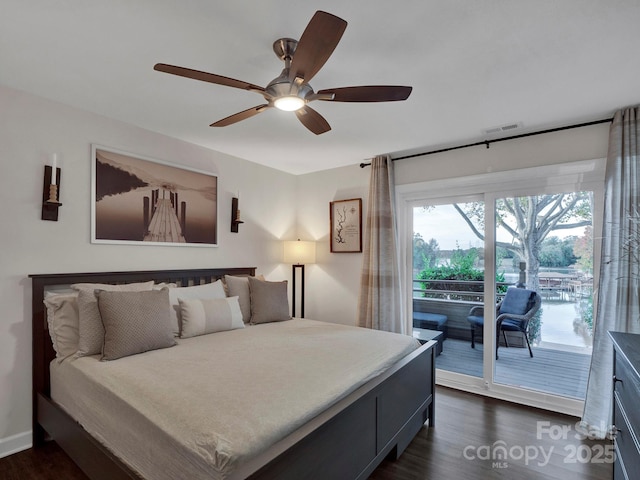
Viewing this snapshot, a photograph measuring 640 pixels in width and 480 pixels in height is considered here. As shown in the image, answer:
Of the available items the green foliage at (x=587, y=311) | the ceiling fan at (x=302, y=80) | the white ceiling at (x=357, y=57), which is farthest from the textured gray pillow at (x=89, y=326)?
the green foliage at (x=587, y=311)

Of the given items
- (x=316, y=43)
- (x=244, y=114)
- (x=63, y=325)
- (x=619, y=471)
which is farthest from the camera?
(x=63, y=325)

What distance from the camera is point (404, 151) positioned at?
146 inches

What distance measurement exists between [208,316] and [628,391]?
2626 mm

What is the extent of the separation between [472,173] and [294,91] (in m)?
Result: 2.31

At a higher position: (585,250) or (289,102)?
(289,102)

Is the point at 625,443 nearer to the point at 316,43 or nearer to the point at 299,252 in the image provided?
the point at 316,43

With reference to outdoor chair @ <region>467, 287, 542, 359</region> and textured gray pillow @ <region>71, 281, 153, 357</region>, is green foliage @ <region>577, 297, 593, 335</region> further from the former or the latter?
textured gray pillow @ <region>71, 281, 153, 357</region>

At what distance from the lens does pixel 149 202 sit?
307cm

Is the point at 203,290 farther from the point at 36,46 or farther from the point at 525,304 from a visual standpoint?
the point at 525,304

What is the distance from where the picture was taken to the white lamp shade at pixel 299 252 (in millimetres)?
4238

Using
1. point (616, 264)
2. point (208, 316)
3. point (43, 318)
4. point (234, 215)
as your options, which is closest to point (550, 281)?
point (616, 264)

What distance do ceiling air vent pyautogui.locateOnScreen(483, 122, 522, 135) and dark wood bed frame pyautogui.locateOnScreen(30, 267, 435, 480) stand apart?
198 centimetres

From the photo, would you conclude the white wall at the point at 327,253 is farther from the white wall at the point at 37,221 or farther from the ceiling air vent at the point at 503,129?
the white wall at the point at 37,221

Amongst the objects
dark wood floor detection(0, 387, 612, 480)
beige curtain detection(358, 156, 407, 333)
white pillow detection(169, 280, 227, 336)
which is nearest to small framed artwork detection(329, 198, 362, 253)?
beige curtain detection(358, 156, 407, 333)
